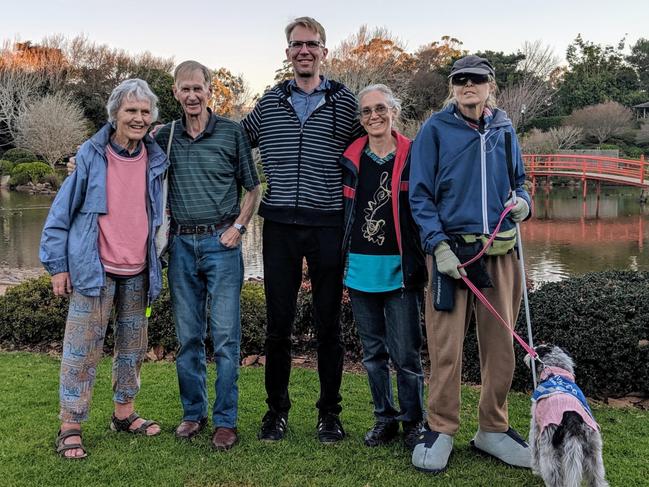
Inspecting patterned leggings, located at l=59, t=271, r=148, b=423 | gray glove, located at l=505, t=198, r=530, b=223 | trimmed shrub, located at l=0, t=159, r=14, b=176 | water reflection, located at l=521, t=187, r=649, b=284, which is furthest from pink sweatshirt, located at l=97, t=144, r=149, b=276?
trimmed shrub, located at l=0, t=159, r=14, b=176

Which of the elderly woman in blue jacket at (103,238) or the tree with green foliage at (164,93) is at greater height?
the tree with green foliage at (164,93)

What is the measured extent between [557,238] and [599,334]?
1193cm

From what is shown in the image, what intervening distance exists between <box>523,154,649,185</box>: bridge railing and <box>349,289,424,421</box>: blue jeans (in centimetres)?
2490

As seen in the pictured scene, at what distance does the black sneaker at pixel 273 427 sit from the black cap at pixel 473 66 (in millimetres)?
2288

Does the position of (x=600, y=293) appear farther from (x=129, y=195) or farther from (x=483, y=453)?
(x=129, y=195)

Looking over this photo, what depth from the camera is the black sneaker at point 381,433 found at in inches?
138

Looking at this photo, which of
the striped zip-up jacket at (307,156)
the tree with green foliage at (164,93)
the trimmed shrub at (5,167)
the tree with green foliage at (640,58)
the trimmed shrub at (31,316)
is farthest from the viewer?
the tree with green foliage at (640,58)

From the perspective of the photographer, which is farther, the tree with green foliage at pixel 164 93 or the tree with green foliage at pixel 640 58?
the tree with green foliage at pixel 640 58

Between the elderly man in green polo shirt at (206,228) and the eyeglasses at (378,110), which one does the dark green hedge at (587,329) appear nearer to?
the elderly man in green polo shirt at (206,228)

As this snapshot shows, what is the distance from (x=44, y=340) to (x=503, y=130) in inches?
197

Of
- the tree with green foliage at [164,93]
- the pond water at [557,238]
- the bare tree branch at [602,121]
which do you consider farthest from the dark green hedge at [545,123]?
the tree with green foliage at [164,93]

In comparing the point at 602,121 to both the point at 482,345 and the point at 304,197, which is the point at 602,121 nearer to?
the point at 482,345

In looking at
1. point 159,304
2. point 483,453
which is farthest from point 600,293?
point 159,304

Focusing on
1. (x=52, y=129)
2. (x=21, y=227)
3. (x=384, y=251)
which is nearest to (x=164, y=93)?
(x=52, y=129)
